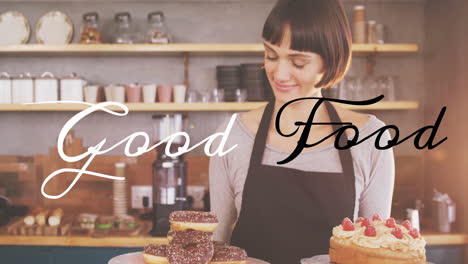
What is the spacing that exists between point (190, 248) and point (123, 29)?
226 cm

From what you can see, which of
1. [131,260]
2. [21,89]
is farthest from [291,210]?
[21,89]

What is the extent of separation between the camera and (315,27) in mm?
1755

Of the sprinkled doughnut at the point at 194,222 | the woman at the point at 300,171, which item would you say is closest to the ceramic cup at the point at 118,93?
the woman at the point at 300,171

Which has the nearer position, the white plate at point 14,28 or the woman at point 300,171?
the woman at point 300,171

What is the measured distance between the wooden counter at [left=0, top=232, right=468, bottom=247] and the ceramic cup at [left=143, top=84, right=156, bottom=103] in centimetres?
85

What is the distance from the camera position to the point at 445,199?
318cm

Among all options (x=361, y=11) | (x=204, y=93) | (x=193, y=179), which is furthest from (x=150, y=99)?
(x=361, y=11)

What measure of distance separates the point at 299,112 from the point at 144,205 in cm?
175

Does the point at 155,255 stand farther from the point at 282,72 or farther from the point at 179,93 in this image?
the point at 179,93

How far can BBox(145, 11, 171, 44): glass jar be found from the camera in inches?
136

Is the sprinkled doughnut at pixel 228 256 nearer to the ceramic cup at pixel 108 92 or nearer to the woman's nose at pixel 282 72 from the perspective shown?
the woman's nose at pixel 282 72

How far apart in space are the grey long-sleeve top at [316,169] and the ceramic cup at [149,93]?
1.52 metres

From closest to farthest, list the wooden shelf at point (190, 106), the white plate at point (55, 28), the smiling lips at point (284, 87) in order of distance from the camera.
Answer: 1. the smiling lips at point (284, 87)
2. the wooden shelf at point (190, 106)
3. the white plate at point (55, 28)

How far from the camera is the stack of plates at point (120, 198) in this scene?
3473mm
